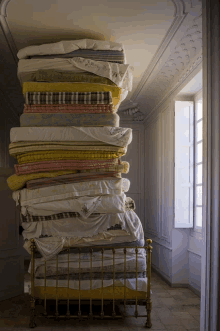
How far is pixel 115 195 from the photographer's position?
9.63 feet

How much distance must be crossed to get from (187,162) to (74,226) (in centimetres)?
202

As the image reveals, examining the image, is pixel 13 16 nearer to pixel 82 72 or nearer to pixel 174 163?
pixel 82 72

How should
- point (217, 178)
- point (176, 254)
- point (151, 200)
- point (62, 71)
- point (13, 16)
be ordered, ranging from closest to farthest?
point (217, 178)
point (13, 16)
point (62, 71)
point (176, 254)
point (151, 200)

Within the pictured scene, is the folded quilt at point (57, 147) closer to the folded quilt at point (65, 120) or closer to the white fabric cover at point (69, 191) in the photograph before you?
the folded quilt at point (65, 120)

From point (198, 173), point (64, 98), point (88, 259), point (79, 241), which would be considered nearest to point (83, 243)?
point (79, 241)

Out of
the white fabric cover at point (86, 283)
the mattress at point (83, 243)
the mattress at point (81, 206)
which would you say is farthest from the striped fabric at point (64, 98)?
the white fabric cover at point (86, 283)

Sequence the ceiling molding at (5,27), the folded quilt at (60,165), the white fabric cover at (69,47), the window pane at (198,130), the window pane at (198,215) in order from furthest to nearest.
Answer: the window pane at (198,130) < the window pane at (198,215) < the white fabric cover at (69,47) < the folded quilt at (60,165) < the ceiling molding at (5,27)

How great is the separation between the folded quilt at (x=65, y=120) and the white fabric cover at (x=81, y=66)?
0.40 m

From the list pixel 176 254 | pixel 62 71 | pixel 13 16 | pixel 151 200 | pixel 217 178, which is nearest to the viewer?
pixel 217 178

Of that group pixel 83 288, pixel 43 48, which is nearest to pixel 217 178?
pixel 83 288

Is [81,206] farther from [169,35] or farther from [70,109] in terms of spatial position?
[169,35]

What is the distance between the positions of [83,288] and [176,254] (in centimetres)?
179

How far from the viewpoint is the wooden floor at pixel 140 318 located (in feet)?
9.75

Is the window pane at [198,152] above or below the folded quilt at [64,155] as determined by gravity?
above
